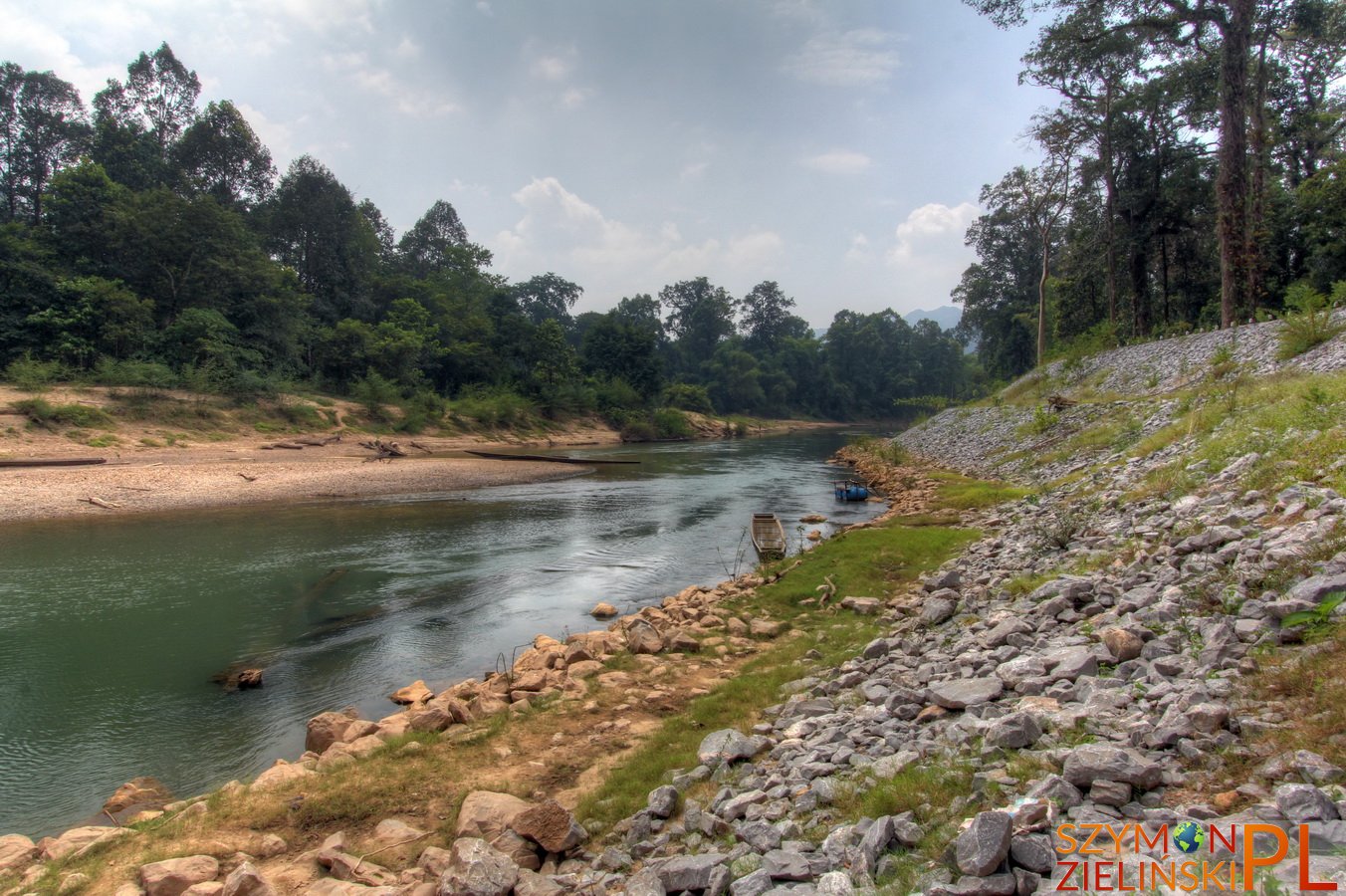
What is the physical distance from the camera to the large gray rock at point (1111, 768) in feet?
10.3

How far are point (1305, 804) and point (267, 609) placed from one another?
1503 cm

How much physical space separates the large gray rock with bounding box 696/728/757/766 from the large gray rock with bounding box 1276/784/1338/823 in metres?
3.37

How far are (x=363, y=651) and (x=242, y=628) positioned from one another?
9.15 feet

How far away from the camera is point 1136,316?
110ft

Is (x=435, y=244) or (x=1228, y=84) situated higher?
(x=435, y=244)

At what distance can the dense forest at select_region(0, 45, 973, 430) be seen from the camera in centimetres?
3897

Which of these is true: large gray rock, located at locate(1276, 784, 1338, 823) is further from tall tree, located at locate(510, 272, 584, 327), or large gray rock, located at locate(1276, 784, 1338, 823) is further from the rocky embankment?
tall tree, located at locate(510, 272, 584, 327)

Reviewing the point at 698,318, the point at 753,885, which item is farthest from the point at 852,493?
the point at 698,318

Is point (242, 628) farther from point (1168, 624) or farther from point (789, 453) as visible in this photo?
point (789, 453)

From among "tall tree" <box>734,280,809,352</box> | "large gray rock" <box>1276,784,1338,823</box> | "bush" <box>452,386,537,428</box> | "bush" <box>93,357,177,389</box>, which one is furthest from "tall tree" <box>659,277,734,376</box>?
"large gray rock" <box>1276,784,1338,823</box>

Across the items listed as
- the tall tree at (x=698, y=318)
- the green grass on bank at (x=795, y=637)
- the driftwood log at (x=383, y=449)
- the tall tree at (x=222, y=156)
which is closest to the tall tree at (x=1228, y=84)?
the green grass on bank at (x=795, y=637)

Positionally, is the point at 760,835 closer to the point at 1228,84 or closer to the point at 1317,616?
the point at 1317,616

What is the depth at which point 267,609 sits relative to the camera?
1321 centimetres

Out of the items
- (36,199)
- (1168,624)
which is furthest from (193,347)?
(1168,624)
